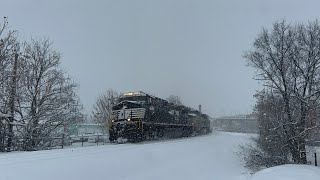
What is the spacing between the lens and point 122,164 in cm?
1914

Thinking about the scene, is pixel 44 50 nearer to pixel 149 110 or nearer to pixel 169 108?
pixel 149 110

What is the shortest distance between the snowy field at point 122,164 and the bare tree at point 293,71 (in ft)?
16.0

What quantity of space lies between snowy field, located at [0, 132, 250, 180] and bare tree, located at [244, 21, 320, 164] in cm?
489

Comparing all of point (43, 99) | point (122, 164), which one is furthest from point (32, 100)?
point (122, 164)

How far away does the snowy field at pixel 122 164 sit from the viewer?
14.5m

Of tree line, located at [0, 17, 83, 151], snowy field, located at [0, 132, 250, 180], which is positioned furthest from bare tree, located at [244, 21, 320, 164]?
tree line, located at [0, 17, 83, 151]

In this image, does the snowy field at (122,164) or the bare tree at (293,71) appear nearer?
the snowy field at (122,164)

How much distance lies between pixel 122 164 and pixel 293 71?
18.8 metres

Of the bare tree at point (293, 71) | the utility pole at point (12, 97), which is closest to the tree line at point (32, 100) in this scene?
the utility pole at point (12, 97)

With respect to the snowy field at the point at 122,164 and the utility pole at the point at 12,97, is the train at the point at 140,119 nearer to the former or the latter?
the snowy field at the point at 122,164

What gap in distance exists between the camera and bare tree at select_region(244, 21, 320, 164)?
2775 centimetres

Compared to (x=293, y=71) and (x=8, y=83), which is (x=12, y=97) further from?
(x=293, y=71)

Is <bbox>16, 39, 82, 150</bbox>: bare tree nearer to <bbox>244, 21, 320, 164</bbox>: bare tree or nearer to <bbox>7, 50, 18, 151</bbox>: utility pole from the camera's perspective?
<bbox>7, 50, 18, 151</bbox>: utility pole

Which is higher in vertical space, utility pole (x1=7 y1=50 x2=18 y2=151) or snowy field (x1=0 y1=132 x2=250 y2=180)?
utility pole (x1=7 y1=50 x2=18 y2=151)
